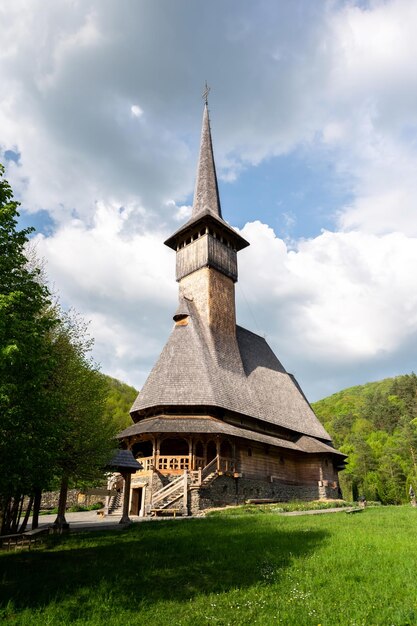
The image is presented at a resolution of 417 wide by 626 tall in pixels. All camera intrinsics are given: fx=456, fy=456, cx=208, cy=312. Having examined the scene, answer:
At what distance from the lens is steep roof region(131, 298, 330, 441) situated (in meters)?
26.7

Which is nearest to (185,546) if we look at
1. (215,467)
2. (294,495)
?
(215,467)

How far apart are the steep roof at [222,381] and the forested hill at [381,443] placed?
12226mm

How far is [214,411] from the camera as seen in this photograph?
26922 mm

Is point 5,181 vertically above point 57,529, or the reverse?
point 5,181

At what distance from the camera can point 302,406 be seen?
122ft

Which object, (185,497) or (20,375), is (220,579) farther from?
(185,497)

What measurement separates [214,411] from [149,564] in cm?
1759

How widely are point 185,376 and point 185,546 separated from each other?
16696mm

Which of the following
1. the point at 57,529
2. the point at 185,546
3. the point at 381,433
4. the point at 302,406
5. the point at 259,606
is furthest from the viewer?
the point at 381,433

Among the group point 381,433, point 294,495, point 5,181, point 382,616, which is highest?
point 381,433

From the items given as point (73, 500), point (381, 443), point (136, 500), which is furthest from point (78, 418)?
point (381, 443)

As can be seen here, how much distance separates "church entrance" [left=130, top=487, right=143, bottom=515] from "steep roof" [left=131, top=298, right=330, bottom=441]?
4.44m

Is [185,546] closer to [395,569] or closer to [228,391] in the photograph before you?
[395,569]

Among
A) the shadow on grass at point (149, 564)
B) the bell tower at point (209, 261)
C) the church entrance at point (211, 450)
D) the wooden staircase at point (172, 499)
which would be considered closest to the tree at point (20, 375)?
the shadow on grass at point (149, 564)
